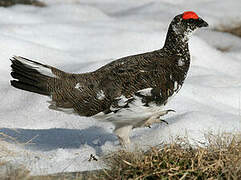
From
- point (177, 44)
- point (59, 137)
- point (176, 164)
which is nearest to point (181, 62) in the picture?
point (177, 44)

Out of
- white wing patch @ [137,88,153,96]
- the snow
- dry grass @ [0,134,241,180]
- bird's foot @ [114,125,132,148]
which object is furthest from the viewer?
the snow

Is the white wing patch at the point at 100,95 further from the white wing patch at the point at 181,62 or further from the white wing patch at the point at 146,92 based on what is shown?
the white wing patch at the point at 181,62

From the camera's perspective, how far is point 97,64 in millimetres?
6594

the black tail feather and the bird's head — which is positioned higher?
the bird's head

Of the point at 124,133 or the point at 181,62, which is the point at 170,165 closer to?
the point at 124,133

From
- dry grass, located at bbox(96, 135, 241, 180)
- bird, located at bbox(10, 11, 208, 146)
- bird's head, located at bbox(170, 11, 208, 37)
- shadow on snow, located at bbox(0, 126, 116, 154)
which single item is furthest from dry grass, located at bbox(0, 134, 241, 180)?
bird's head, located at bbox(170, 11, 208, 37)

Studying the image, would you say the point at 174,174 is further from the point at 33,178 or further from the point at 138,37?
the point at 138,37

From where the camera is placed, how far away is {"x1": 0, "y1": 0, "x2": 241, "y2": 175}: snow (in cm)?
437

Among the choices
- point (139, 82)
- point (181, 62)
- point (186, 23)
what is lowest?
point (139, 82)

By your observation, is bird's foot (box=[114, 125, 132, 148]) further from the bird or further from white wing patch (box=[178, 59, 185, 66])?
white wing patch (box=[178, 59, 185, 66])

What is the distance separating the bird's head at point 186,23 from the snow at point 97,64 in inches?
34.5

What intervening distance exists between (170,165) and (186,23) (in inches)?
55.2

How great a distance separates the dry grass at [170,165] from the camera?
10.7 feet

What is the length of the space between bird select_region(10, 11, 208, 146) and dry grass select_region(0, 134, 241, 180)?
0.48 metres
